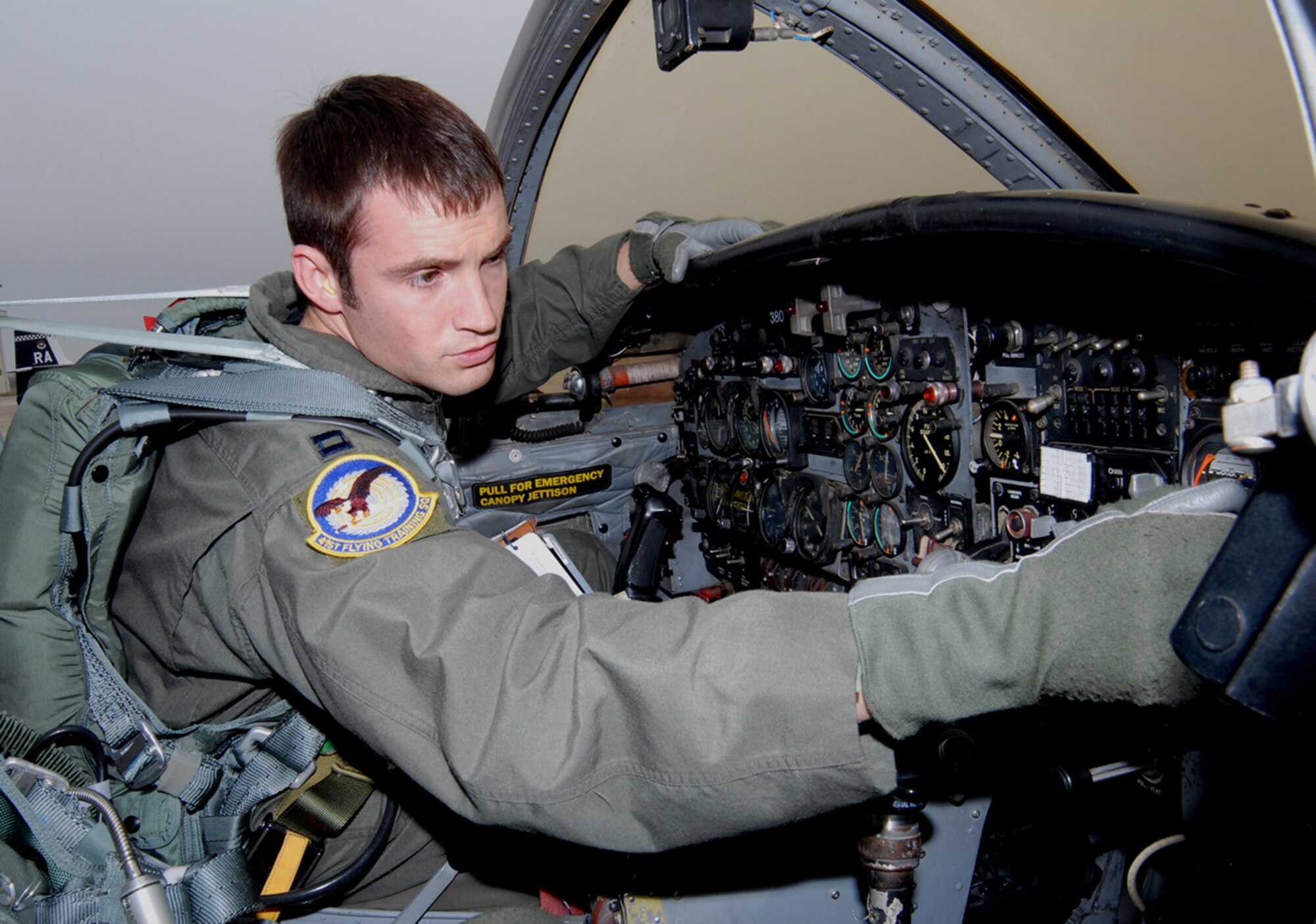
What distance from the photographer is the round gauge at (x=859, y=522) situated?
242 centimetres

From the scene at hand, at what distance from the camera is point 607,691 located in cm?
90

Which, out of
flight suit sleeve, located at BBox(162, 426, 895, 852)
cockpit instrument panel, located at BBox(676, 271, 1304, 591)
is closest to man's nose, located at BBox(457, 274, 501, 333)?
flight suit sleeve, located at BBox(162, 426, 895, 852)

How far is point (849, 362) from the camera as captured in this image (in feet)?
7.75

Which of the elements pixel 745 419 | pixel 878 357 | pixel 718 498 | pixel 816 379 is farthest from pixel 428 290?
pixel 718 498

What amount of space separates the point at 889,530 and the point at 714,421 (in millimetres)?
894

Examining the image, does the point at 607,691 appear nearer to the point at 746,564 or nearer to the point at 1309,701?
the point at 1309,701

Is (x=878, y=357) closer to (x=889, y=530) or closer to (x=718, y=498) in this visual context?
(x=889, y=530)

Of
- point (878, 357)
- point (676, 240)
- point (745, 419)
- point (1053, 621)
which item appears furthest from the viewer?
point (745, 419)

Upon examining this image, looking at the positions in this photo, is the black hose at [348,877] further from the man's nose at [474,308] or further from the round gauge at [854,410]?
the round gauge at [854,410]

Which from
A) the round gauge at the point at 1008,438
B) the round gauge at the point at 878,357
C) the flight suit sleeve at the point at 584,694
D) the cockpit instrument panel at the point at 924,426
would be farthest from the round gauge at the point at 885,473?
the flight suit sleeve at the point at 584,694

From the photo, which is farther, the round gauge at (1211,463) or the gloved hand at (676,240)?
the gloved hand at (676,240)

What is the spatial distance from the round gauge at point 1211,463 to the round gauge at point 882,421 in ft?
2.65

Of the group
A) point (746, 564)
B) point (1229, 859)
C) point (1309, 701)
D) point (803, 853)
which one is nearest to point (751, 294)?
point (746, 564)

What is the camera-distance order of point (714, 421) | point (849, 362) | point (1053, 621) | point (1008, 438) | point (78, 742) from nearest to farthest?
point (1053, 621) → point (78, 742) → point (1008, 438) → point (849, 362) → point (714, 421)
